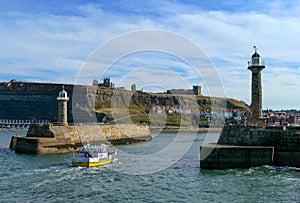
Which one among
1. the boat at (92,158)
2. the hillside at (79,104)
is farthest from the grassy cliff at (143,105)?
the boat at (92,158)

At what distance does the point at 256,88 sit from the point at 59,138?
79.2 feet

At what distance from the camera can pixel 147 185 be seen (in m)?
24.2

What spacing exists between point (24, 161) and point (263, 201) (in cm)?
2358

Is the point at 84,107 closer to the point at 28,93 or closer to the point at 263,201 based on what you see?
the point at 28,93

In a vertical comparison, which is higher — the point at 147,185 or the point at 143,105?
the point at 143,105

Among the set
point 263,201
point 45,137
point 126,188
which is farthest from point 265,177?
point 45,137

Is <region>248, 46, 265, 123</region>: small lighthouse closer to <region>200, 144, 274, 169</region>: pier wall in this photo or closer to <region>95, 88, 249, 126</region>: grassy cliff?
<region>200, 144, 274, 169</region>: pier wall

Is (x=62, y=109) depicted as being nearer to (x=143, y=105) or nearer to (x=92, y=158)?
(x=92, y=158)

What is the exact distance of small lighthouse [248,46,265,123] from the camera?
3396cm

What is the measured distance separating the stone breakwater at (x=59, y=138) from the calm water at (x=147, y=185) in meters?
10.2

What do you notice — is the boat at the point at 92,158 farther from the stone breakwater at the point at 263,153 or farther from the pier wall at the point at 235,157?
the pier wall at the point at 235,157

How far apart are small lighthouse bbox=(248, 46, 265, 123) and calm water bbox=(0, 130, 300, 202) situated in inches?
293

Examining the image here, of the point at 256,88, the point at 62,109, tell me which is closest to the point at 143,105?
the point at 62,109

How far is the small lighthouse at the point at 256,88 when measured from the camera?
33959mm
